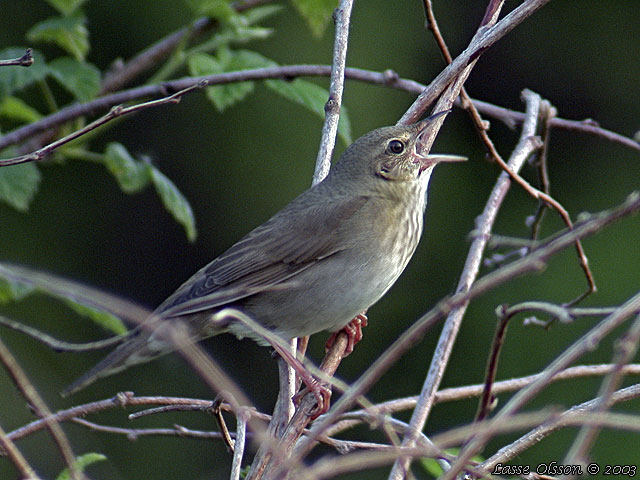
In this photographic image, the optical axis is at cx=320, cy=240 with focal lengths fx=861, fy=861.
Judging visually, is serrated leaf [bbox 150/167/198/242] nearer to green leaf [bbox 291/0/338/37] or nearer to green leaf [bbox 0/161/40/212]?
green leaf [bbox 0/161/40/212]

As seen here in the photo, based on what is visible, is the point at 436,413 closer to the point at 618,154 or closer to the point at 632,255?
the point at 632,255

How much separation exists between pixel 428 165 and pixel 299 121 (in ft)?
10.4

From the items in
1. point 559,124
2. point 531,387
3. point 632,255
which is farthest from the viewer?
point 632,255

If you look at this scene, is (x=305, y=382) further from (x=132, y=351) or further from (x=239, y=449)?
(x=132, y=351)

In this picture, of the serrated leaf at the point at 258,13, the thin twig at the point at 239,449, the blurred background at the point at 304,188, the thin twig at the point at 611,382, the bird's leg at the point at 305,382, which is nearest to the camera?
the thin twig at the point at 611,382

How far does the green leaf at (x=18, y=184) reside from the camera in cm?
277

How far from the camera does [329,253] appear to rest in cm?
295

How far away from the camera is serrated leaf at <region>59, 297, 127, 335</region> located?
2.68 m

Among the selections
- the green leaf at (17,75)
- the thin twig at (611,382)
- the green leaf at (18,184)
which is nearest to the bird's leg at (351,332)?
the green leaf at (18,184)

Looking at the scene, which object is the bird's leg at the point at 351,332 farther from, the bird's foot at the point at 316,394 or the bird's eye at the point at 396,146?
the bird's eye at the point at 396,146

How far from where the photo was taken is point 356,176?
315 cm

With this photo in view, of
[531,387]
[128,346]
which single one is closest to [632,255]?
[128,346]

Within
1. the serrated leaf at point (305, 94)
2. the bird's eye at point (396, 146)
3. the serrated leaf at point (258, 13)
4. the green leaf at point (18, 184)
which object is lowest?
the bird's eye at point (396, 146)

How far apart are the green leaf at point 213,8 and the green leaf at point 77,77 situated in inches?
15.9
